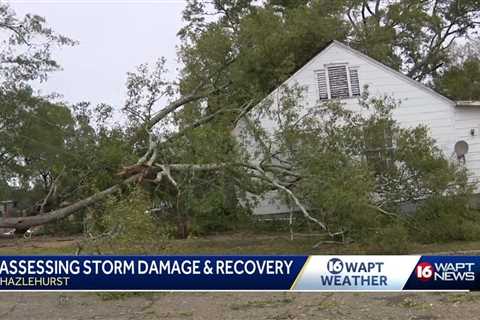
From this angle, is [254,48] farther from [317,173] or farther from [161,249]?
[161,249]

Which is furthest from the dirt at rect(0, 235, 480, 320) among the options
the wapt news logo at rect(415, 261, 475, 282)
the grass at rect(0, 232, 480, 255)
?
the grass at rect(0, 232, 480, 255)

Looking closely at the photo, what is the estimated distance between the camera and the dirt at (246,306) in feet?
23.9

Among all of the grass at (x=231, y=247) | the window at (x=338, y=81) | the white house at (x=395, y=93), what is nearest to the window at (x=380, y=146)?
the grass at (x=231, y=247)

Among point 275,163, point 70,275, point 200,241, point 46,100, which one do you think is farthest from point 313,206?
point 46,100

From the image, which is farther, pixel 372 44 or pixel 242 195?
pixel 372 44

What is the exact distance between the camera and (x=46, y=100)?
1922 centimetres

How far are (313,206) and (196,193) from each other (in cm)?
327

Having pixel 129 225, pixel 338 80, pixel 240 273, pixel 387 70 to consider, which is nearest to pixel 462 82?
pixel 387 70

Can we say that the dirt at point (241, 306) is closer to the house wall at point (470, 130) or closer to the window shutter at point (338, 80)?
the window shutter at point (338, 80)

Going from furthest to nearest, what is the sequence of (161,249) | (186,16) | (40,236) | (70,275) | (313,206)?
(186,16), (40,236), (313,206), (161,249), (70,275)

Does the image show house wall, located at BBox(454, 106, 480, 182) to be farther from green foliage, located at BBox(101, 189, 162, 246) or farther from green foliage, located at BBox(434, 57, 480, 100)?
green foliage, located at BBox(101, 189, 162, 246)

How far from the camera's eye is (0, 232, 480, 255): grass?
11.7 meters

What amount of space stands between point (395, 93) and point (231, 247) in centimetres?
812

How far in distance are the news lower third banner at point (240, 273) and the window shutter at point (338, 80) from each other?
12.9 meters
